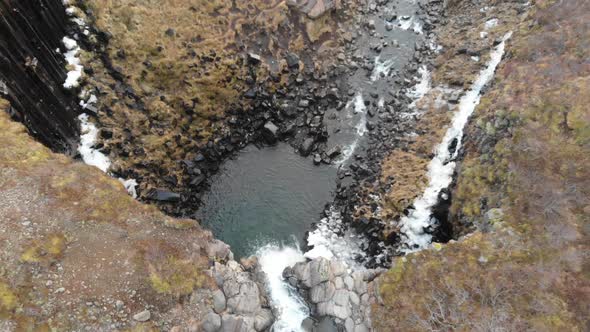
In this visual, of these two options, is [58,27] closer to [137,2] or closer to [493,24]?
[137,2]

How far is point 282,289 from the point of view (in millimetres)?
27438

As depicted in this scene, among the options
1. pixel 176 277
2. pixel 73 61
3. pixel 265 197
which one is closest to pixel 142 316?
pixel 176 277

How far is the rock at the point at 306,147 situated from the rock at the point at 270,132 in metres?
2.80

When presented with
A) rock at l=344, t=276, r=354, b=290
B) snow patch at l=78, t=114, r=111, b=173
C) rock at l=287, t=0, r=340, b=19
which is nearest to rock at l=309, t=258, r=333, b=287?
rock at l=344, t=276, r=354, b=290

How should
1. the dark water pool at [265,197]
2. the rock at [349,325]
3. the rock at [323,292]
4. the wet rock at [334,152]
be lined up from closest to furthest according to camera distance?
the rock at [349,325], the rock at [323,292], the dark water pool at [265,197], the wet rock at [334,152]

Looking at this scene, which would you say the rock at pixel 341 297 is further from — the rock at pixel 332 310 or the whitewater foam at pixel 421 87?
the whitewater foam at pixel 421 87

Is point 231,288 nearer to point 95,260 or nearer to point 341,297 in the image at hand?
point 341,297

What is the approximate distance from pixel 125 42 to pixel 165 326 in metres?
26.5

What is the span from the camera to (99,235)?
22281 millimetres

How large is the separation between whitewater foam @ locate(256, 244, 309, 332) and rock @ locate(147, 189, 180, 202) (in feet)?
28.3

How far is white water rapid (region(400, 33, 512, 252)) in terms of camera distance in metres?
31.1

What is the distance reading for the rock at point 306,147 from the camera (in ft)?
120

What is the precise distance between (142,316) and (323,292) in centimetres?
1130

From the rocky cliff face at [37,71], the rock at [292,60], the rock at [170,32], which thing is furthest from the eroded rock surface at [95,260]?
the rock at [292,60]
